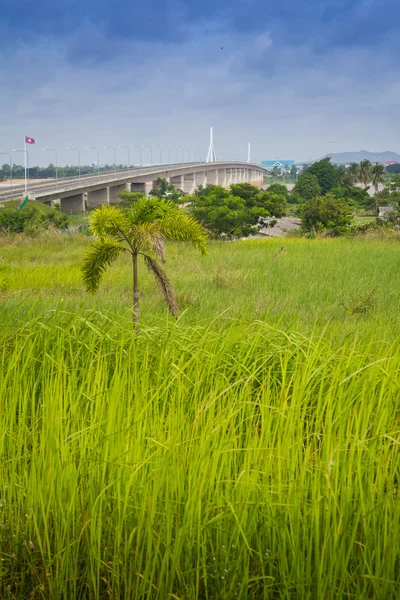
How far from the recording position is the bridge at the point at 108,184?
49.7 m

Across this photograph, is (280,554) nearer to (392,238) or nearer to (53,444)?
(53,444)

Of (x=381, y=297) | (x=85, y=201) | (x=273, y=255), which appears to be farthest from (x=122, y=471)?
(x=85, y=201)

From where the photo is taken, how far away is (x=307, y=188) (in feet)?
278

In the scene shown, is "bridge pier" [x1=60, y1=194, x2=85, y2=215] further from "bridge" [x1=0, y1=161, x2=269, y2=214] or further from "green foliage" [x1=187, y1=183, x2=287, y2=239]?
"green foliage" [x1=187, y1=183, x2=287, y2=239]

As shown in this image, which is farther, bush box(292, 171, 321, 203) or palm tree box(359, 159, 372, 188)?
palm tree box(359, 159, 372, 188)

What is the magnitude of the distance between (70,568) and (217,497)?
0.61m

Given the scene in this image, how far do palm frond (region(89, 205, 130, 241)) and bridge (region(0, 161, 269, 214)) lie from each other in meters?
40.1

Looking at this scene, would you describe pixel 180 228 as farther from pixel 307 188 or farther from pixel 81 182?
pixel 307 188

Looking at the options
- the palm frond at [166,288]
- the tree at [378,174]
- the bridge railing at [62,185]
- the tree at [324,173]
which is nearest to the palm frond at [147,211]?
the palm frond at [166,288]

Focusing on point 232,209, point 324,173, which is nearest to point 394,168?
point 324,173

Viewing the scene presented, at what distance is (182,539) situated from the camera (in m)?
2.44

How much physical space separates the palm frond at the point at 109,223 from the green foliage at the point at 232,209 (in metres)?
20.5

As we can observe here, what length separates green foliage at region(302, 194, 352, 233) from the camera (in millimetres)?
34781

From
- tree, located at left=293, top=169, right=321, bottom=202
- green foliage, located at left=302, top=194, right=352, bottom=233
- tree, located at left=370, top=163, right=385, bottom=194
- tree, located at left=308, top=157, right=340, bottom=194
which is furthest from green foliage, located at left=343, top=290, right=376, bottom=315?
tree, located at left=370, top=163, right=385, bottom=194
